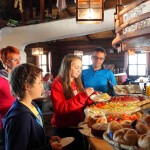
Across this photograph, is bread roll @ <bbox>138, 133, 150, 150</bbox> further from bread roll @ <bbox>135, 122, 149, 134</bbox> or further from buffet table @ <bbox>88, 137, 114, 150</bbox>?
buffet table @ <bbox>88, 137, 114, 150</bbox>

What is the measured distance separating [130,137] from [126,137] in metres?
0.03

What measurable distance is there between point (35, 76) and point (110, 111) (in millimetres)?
1290

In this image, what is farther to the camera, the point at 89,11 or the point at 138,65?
the point at 138,65

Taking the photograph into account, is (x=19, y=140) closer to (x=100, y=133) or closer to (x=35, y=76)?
(x=35, y=76)

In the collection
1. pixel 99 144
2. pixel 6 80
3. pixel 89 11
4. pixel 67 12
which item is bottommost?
pixel 99 144

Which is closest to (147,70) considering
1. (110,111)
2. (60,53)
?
(60,53)

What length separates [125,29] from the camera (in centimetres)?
341

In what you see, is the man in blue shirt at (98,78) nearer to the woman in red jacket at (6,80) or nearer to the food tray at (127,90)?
the food tray at (127,90)

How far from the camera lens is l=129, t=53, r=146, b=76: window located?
48.9 feet

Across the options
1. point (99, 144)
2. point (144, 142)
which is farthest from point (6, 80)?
point (144, 142)

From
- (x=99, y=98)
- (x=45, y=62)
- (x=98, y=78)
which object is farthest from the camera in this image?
(x=45, y=62)

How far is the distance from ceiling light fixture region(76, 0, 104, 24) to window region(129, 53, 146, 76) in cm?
1122

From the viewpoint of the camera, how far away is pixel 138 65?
1497 cm

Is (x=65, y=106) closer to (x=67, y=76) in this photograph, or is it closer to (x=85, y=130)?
(x=67, y=76)
